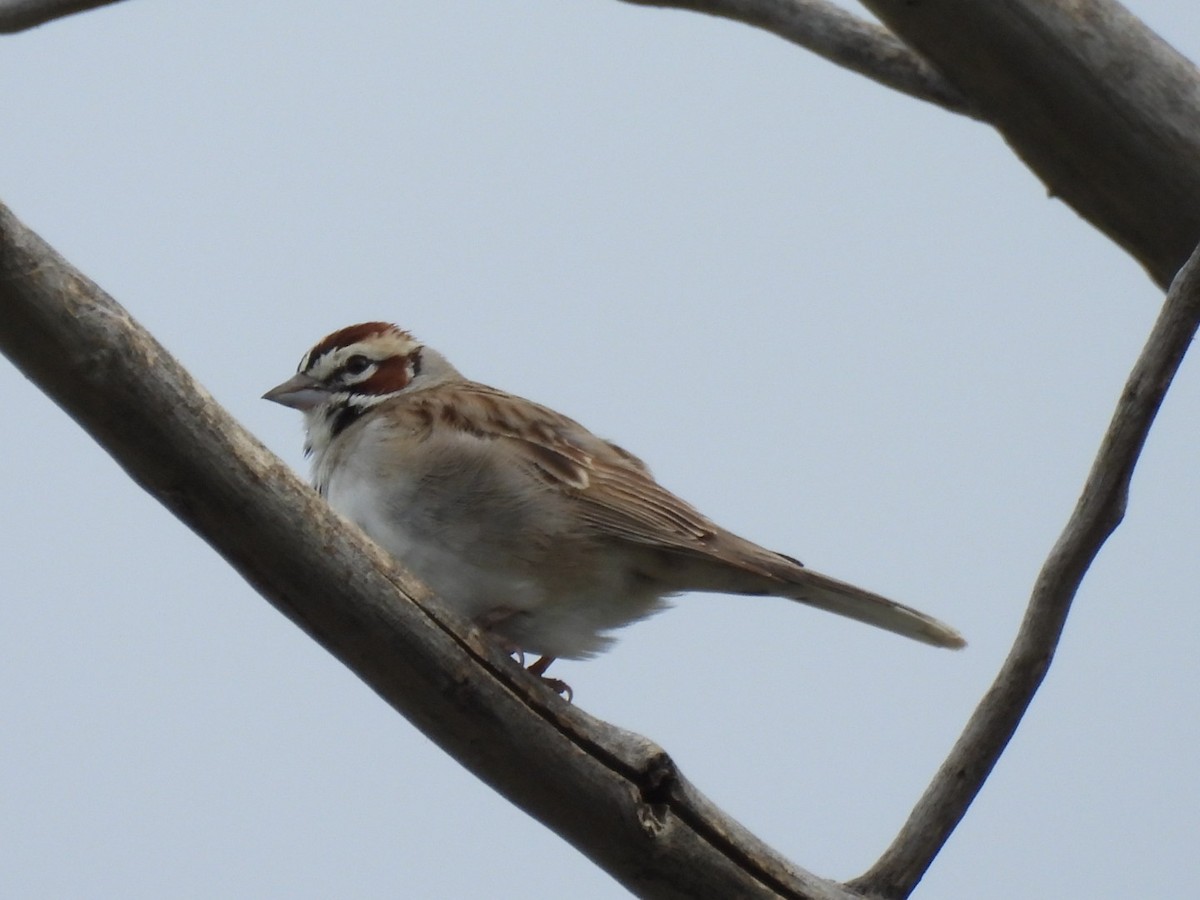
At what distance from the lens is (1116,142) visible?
432 centimetres

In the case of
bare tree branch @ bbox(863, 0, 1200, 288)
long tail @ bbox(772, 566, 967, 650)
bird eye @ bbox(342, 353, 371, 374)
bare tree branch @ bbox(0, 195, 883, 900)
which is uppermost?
bare tree branch @ bbox(863, 0, 1200, 288)

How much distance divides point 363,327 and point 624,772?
2.42m

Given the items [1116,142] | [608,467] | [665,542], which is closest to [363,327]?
[608,467]

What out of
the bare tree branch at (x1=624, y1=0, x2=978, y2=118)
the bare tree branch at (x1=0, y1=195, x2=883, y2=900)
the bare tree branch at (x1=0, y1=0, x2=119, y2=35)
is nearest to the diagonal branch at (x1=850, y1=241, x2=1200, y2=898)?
the bare tree branch at (x1=0, y1=195, x2=883, y2=900)

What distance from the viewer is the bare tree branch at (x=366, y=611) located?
2.91 meters

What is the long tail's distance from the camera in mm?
4391

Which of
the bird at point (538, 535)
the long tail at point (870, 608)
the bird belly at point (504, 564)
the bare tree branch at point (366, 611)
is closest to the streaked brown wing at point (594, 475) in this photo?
the bird at point (538, 535)

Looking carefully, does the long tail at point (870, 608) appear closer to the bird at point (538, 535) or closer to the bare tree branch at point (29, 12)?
the bird at point (538, 535)

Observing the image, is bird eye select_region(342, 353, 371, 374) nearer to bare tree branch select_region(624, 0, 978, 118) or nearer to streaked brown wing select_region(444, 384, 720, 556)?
streaked brown wing select_region(444, 384, 720, 556)

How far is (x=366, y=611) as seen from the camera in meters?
3.23

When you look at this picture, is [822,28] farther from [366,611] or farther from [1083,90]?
[366,611]

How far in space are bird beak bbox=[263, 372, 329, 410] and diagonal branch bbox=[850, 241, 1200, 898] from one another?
2.39m

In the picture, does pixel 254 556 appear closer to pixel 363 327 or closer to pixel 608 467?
pixel 608 467

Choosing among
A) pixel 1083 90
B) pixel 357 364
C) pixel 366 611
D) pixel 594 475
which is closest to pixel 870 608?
pixel 594 475
